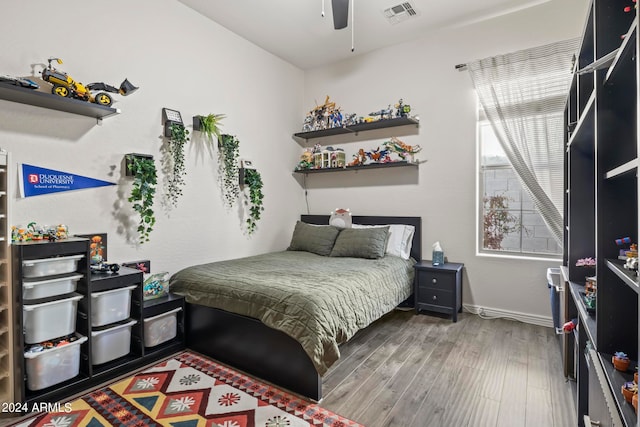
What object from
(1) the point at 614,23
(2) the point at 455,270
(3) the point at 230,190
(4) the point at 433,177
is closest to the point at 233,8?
(3) the point at 230,190

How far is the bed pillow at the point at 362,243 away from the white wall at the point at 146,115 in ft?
3.29

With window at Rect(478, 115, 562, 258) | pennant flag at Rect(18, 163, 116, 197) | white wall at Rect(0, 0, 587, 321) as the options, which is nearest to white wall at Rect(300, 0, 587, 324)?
white wall at Rect(0, 0, 587, 321)

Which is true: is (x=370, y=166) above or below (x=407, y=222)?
above

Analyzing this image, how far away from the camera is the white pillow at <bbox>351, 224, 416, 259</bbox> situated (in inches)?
145

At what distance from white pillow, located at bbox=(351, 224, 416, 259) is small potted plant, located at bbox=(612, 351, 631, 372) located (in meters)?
2.54

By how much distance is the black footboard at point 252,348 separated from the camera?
204cm

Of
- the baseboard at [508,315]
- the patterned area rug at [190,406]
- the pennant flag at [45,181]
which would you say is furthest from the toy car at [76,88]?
the baseboard at [508,315]

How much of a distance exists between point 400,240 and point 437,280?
570 millimetres

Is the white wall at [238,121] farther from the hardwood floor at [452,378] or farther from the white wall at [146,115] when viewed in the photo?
the hardwood floor at [452,378]

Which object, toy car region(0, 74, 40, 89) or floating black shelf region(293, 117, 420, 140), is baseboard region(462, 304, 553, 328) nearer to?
floating black shelf region(293, 117, 420, 140)

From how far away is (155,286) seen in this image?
268 centimetres

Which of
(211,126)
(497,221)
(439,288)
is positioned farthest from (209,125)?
(497,221)

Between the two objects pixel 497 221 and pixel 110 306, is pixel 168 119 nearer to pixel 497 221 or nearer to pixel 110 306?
pixel 110 306

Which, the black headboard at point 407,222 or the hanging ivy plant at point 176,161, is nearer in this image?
the hanging ivy plant at point 176,161
